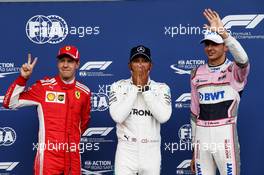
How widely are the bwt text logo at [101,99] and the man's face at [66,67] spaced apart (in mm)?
724

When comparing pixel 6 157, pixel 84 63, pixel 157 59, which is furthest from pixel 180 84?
pixel 6 157

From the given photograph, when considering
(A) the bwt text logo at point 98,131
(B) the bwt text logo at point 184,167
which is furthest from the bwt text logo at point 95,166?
(B) the bwt text logo at point 184,167

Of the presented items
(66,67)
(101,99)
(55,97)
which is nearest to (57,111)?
(55,97)

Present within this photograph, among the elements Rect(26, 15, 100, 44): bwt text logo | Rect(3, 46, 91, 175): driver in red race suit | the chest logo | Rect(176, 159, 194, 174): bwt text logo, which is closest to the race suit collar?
Rect(3, 46, 91, 175): driver in red race suit

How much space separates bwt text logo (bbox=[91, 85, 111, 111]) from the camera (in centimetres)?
425

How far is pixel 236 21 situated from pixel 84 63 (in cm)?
142

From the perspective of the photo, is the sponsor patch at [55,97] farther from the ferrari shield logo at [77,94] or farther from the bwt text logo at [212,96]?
the bwt text logo at [212,96]

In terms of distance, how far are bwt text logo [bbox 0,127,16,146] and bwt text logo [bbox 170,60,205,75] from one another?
1.57 meters

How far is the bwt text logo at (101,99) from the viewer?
425cm

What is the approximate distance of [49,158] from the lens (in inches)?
132

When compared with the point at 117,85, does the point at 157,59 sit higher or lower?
higher

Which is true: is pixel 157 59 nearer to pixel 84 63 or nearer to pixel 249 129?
pixel 84 63

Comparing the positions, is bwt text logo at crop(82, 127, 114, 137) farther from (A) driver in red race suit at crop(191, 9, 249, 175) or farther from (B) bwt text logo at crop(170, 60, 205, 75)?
(A) driver in red race suit at crop(191, 9, 249, 175)

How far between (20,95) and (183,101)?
59.6 inches
